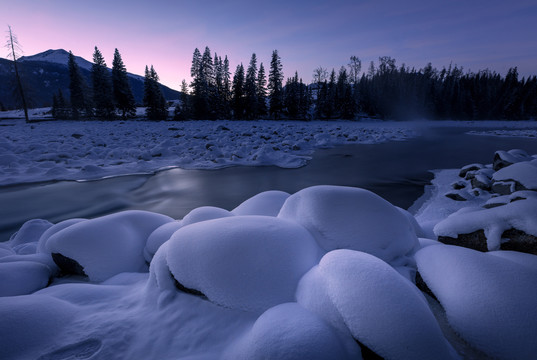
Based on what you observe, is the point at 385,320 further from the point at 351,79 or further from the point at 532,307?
the point at 351,79

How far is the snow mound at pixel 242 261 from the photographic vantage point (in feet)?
4.06

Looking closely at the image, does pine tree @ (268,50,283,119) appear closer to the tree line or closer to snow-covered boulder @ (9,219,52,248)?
the tree line

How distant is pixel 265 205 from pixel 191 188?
3.33 meters

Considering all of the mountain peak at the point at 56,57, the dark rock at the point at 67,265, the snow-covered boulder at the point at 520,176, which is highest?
the mountain peak at the point at 56,57

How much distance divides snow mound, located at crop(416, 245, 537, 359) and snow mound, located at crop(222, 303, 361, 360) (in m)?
0.61

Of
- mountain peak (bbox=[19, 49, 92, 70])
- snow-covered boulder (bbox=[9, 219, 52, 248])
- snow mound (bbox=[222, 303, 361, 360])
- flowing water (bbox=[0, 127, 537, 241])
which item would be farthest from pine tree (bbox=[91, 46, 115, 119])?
mountain peak (bbox=[19, 49, 92, 70])

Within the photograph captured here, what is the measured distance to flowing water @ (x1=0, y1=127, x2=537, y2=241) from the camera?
161 inches

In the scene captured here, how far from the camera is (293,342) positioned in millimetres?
887

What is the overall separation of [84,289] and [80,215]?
3.16 metres

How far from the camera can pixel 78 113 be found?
23953 millimetres

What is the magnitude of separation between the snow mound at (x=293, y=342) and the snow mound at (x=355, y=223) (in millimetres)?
730

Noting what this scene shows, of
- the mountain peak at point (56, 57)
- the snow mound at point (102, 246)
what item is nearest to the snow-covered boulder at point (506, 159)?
the snow mound at point (102, 246)

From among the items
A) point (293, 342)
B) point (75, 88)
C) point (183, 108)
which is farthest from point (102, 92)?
point (293, 342)

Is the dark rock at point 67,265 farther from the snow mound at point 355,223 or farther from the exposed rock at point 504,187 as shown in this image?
the exposed rock at point 504,187
